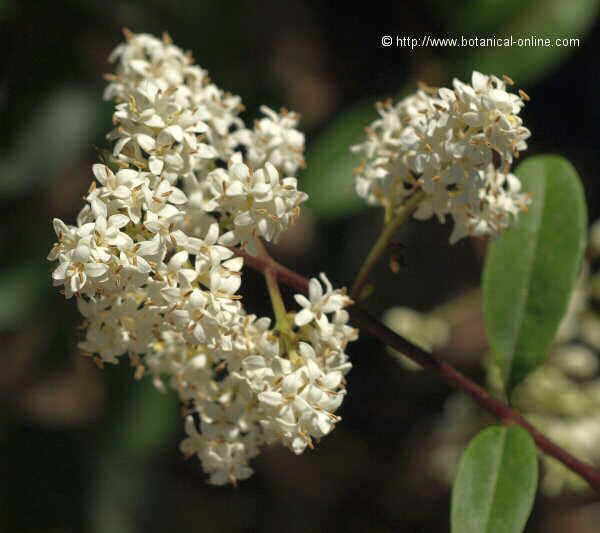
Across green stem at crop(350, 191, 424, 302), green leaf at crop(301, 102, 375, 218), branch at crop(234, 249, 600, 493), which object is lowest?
branch at crop(234, 249, 600, 493)

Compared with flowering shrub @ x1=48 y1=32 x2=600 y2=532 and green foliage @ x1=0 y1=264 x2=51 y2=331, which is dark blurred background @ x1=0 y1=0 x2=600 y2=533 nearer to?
green foliage @ x1=0 y1=264 x2=51 y2=331

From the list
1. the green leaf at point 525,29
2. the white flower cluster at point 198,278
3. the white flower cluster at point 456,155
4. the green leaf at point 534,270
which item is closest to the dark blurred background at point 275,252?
the green leaf at point 525,29

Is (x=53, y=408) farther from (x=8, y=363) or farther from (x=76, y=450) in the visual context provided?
(x=76, y=450)

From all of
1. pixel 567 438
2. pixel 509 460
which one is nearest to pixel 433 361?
pixel 509 460

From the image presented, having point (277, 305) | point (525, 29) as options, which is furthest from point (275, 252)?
point (277, 305)

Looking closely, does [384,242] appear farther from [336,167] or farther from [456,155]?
[336,167]

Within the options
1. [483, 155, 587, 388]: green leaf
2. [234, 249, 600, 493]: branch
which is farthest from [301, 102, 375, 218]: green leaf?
[234, 249, 600, 493]: branch
